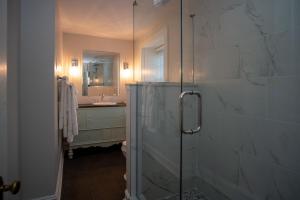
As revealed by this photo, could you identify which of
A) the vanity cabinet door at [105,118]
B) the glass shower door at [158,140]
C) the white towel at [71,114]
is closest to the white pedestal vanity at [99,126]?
the vanity cabinet door at [105,118]

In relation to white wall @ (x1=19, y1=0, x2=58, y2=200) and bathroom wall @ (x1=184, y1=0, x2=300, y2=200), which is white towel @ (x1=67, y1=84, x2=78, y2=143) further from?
bathroom wall @ (x1=184, y1=0, x2=300, y2=200)

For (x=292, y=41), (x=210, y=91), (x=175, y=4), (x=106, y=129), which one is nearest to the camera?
(x=292, y=41)

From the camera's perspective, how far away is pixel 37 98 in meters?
1.73

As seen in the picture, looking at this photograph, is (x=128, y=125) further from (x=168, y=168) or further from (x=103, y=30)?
(x=103, y=30)

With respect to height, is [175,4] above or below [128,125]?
above

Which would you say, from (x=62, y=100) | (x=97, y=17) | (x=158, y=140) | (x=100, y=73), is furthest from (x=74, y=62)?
(x=158, y=140)

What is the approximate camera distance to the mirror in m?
3.87

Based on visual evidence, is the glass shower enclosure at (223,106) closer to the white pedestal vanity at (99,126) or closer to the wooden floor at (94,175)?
the wooden floor at (94,175)

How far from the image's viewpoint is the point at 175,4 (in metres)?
2.21

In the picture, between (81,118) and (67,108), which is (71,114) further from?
(81,118)

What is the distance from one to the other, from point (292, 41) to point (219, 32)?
65 cm

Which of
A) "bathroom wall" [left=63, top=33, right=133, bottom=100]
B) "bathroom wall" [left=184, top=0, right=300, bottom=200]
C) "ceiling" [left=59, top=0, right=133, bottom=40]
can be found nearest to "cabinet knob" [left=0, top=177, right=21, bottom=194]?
"bathroom wall" [left=184, top=0, right=300, bottom=200]

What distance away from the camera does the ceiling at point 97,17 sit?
243 cm

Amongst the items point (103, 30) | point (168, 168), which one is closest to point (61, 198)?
point (168, 168)
